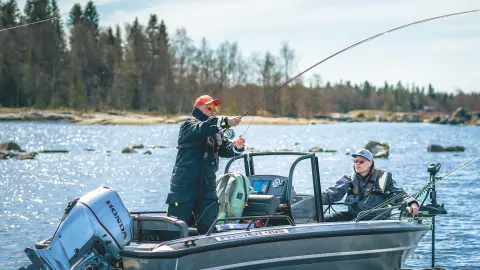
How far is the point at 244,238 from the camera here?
24.8 feet

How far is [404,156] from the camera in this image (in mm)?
37812

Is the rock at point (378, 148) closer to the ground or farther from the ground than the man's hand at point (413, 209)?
closer to the ground

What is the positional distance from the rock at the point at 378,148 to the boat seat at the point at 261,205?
28.7 metres

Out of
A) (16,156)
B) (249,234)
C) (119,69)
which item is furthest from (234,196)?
(119,69)

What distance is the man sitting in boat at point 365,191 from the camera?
9211 mm

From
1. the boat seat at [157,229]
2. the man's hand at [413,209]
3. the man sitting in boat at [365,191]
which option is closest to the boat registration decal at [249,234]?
the boat seat at [157,229]

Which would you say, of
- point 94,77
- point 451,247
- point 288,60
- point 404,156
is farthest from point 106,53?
point 451,247

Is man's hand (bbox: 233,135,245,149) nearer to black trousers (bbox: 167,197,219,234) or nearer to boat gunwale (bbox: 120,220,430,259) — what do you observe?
black trousers (bbox: 167,197,219,234)

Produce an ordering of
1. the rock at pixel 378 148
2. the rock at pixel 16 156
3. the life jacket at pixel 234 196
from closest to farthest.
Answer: the life jacket at pixel 234 196
the rock at pixel 16 156
the rock at pixel 378 148

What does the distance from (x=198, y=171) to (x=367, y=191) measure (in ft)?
7.56

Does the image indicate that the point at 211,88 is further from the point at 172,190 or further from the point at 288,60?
the point at 172,190

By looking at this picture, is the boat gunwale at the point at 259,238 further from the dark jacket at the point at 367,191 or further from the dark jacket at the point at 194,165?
the dark jacket at the point at 194,165

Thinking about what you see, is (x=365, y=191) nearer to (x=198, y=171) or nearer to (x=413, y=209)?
(x=413, y=209)

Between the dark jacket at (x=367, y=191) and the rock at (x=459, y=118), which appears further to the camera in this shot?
the rock at (x=459, y=118)
